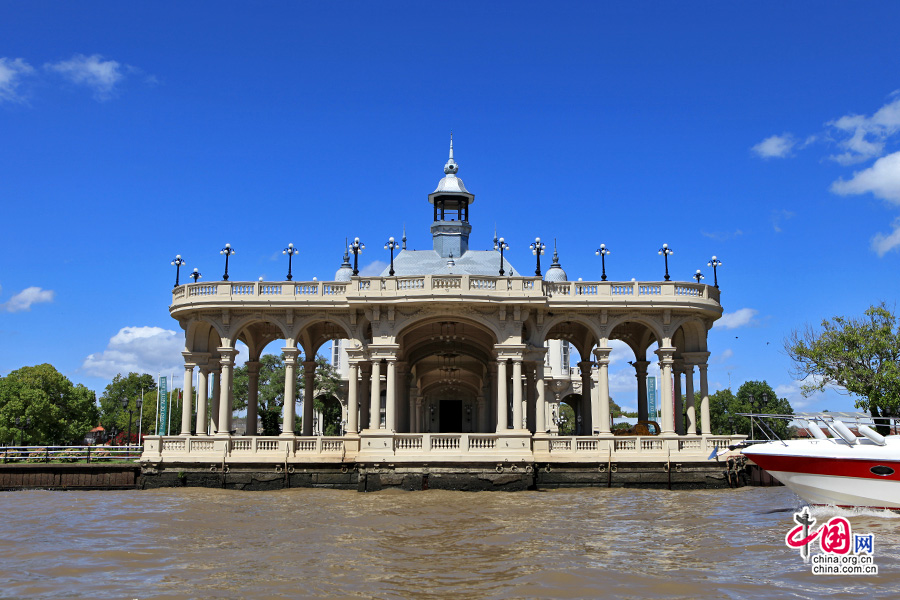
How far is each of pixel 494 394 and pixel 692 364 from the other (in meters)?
12.5

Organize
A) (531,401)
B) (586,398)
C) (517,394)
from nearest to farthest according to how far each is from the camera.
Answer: (517,394) → (531,401) → (586,398)

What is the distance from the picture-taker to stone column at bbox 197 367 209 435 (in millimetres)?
36219

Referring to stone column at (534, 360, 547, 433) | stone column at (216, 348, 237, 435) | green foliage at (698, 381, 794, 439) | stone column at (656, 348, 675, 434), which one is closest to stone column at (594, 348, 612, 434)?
stone column at (656, 348, 675, 434)

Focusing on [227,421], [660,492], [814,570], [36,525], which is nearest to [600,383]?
[660,492]

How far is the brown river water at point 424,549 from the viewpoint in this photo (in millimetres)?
14117

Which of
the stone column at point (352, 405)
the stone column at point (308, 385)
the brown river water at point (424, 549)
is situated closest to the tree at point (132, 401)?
the stone column at point (308, 385)

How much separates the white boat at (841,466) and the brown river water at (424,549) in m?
0.56

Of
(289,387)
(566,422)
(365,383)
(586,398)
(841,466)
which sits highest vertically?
(365,383)

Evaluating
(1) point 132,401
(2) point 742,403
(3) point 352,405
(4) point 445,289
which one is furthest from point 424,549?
(1) point 132,401

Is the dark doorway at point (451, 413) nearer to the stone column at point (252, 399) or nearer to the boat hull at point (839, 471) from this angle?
the stone column at point (252, 399)

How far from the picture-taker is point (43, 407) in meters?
A: 59.0

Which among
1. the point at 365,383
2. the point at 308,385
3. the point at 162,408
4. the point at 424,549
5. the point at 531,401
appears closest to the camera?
the point at 424,549

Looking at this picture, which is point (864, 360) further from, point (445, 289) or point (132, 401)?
point (132, 401)

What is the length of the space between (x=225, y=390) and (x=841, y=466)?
2622 cm
